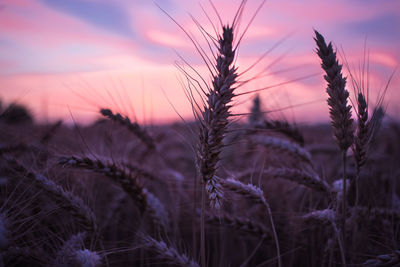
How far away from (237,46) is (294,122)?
5.10 feet

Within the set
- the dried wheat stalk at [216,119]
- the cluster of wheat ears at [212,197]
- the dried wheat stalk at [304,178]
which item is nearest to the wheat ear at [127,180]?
the cluster of wheat ears at [212,197]

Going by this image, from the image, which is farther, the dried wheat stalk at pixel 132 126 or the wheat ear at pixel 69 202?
the dried wheat stalk at pixel 132 126

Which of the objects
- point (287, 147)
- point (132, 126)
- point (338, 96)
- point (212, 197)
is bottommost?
point (212, 197)

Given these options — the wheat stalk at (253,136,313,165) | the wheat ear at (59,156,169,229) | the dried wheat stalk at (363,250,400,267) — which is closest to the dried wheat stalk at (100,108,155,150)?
the wheat ear at (59,156,169,229)

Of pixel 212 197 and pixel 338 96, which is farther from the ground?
pixel 338 96

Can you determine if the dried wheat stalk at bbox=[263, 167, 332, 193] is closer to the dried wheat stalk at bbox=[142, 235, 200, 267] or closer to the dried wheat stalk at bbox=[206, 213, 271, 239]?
the dried wheat stalk at bbox=[206, 213, 271, 239]

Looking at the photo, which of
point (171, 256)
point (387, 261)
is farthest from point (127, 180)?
point (387, 261)

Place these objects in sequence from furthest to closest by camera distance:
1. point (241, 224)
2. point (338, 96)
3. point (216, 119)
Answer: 1. point (241, 224)
2. point (338, 96)
3. point (216, 119)

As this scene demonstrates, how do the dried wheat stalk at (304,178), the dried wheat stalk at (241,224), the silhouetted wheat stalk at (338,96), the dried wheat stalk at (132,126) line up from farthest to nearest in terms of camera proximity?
the dried wheat stalk at (132,126), the dried wheat stalk at (241,224), the dried wheat stalk at (304,178), the silhouetted wheat stalk at (338,96)

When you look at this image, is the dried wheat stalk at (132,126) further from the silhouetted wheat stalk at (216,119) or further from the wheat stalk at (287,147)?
the silhouetted wheat stalk at (216,119)

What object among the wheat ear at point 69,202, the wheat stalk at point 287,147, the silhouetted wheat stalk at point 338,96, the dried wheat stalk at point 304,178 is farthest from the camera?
the wheat stalk at point 287,147

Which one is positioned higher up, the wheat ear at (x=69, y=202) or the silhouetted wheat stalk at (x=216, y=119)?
the silhouetted wheat stalk at (x=216, y=119)

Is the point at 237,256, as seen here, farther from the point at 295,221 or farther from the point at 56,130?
the point at 56,130

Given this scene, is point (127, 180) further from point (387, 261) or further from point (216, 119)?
point (387, 261)
